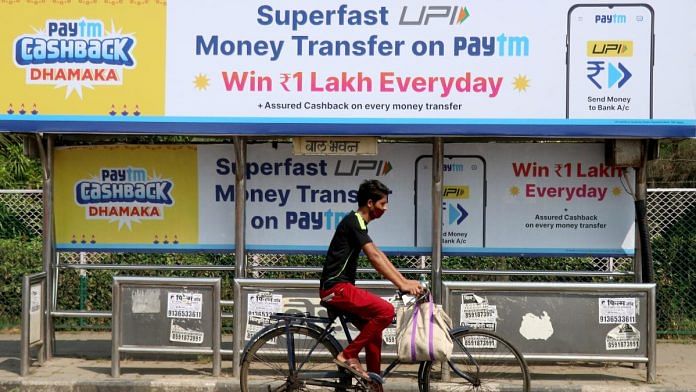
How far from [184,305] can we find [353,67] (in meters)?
2.62

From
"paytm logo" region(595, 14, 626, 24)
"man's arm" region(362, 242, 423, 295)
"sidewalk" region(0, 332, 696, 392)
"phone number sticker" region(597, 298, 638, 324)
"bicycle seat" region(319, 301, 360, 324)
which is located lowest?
"sidewalk" region(0, 332, 696, 392)

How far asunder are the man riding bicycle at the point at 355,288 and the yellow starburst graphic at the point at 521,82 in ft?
6.86

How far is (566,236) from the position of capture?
8.95 m

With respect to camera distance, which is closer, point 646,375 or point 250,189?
point 646,375

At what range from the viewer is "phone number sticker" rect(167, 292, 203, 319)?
837 cm

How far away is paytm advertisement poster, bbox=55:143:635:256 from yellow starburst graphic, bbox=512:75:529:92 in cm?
90

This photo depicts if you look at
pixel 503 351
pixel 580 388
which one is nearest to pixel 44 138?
pixel 503 351

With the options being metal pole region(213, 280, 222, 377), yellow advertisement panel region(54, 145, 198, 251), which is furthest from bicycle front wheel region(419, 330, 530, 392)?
yellow advertisement panel region(54, 145, 198, 251)

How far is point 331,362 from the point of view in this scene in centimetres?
696

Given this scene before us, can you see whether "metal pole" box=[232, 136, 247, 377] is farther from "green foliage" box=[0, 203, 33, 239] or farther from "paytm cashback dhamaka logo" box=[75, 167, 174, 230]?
"green foliage" box=[0, 203, 33, 239]

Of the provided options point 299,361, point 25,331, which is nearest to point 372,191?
point 299,361

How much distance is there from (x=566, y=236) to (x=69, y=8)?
5.10 m

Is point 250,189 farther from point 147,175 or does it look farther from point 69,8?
point 69,8

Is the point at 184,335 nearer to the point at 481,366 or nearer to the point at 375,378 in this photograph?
the point at 375,378
